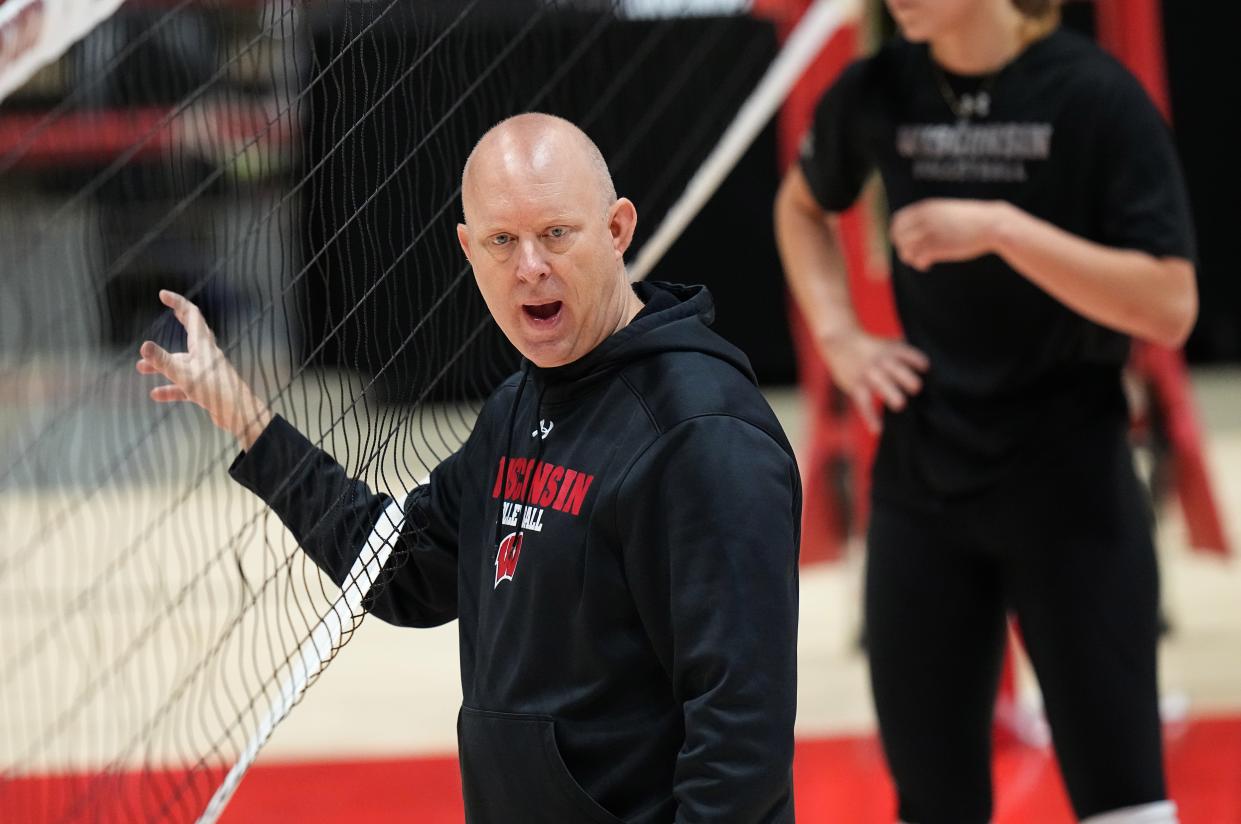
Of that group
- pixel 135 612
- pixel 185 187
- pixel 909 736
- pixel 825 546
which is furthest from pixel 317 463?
pixel 185 187

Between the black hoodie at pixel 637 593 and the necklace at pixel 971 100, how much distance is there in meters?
0.96

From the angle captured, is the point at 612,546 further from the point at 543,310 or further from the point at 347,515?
the point at 347,515

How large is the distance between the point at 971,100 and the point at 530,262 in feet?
3.94

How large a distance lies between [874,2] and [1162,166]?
1211 millimetres

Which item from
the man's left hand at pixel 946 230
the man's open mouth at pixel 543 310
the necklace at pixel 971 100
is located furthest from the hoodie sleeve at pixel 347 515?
the necklace at pixel 971 100

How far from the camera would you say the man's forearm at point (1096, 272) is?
223cm

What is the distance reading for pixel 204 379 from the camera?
1803 mm

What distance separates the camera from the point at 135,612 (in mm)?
5688

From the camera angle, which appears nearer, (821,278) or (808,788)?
(821,278)

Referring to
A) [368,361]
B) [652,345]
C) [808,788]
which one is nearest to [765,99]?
[808,788]

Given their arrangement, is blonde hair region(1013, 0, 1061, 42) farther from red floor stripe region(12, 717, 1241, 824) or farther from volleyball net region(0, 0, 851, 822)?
red floor stripe region(12, 717, 1241, 824)

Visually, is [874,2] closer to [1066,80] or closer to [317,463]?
[1066,80]

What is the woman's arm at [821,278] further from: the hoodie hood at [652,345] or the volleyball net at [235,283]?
the hoodie hood at [652,345]

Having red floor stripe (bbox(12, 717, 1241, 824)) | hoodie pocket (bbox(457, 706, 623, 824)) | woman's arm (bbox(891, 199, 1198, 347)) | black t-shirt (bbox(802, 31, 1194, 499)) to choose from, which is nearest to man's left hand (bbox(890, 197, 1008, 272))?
woman's arm (bbox(891, 199, 1198, 347))
